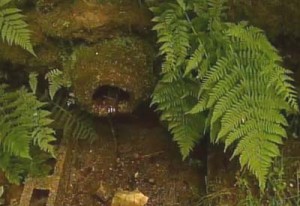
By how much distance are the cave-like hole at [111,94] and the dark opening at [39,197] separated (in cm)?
56

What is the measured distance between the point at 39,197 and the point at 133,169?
541 millimetres

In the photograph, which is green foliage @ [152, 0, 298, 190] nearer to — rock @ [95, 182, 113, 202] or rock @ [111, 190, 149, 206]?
rock @ [111, 190, 149, 206]

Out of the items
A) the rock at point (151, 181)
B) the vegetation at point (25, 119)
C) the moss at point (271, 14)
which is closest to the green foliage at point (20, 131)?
the vegetation at point (25, 119)

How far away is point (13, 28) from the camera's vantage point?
3.05m

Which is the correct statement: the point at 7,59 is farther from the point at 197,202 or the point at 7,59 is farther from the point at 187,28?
the point at 197,202

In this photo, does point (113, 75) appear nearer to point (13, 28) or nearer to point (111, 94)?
point (111, 94)

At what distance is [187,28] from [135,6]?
0.35 metres

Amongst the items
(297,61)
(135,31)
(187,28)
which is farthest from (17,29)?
(297,61)

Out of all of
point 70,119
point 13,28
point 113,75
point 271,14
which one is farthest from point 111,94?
point 271,14

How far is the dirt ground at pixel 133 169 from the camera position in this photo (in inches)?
130

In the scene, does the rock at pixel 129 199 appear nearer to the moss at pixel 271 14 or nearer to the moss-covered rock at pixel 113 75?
the moss-covered rock at pixel 113 75

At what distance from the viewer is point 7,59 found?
337cm

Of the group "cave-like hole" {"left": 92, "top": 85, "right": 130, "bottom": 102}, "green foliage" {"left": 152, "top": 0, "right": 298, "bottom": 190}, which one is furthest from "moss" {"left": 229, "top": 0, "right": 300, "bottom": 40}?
"cave-like hole" {"left": 92, "top": 85, "right": 130, "bottom": 102}

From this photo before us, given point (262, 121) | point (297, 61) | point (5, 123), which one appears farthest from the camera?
point (297, 61)
